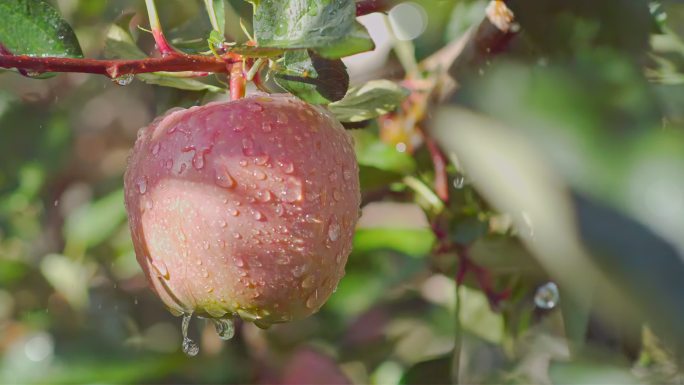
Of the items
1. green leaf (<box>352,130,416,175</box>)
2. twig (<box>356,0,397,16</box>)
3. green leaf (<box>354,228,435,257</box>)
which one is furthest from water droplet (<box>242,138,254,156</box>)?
green leaf (<box>354,228,435,257</box>)

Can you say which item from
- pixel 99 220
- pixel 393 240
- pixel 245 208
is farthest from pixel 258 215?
pixel 99 220

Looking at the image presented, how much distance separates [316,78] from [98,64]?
4.2 inches

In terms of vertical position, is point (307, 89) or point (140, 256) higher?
point (307, 89)

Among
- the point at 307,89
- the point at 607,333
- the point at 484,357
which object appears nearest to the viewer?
the point at 307,89

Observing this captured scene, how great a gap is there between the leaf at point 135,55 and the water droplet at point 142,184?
2.6 inches

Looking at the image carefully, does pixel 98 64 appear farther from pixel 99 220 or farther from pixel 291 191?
pixel 99 220

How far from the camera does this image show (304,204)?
49cm

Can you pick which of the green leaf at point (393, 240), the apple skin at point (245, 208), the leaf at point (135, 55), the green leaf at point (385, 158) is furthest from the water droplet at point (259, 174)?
the green leaf at point (393, 240)

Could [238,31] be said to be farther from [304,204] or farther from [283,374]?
[283,374]

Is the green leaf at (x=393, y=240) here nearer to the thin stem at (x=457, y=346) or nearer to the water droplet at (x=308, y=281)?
the thin stem at (x=457, y=346)

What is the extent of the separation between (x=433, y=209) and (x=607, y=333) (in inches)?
7.6

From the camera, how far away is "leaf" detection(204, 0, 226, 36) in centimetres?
52

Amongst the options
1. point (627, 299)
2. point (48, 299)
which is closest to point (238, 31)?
point (627, 299)

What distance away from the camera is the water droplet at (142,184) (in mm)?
508
